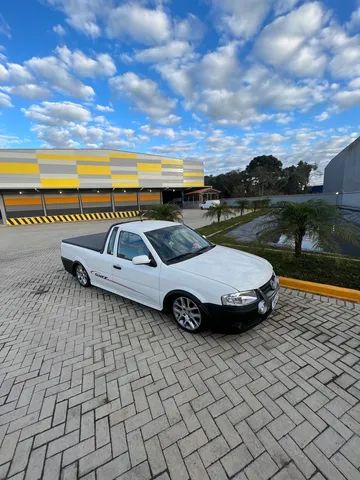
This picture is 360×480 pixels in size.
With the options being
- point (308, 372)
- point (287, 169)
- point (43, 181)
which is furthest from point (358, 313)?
point (287, 169)

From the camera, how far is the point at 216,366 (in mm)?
2588

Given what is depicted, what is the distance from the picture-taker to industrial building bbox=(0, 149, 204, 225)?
23.0 m

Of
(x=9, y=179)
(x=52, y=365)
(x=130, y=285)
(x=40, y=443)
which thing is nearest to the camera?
(x=40, y=443)

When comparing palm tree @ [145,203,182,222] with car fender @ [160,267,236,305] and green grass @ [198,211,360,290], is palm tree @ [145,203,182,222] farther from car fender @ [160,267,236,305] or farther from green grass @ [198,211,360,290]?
car fender @ [160,267,236,305]

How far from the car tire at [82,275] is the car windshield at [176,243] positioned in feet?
7.04

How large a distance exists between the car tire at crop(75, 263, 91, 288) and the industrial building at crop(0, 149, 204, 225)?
73.8 ft

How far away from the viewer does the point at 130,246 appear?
3.91 metres

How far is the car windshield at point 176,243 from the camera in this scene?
3.56m

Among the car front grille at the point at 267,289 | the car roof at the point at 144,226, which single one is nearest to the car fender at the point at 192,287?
the car front grille at the point at 267,289

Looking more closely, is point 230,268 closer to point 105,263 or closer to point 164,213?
point 105,263

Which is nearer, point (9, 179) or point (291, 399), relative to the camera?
point (291, 399)

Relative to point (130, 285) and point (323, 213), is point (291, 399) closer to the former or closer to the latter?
point (130, 285)

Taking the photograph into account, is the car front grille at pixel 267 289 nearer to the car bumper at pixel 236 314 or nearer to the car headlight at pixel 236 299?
the car bumper at pixel 236 314

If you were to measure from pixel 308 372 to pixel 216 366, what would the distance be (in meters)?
0.99
